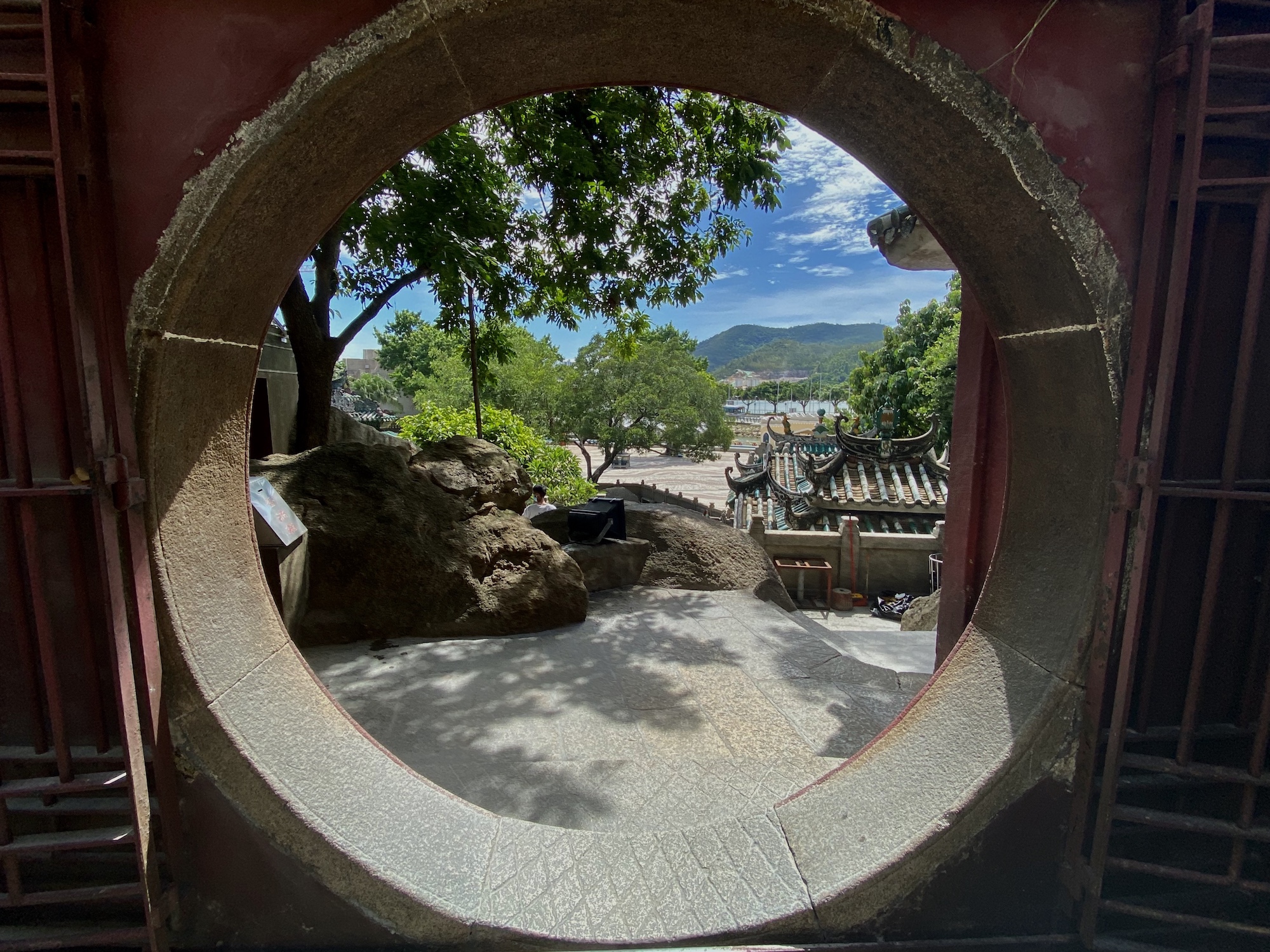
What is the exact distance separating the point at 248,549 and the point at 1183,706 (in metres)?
2.99

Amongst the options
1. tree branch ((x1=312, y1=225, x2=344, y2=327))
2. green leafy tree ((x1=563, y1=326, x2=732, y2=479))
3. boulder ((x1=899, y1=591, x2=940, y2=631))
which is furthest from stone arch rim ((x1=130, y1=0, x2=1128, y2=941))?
green leafy tree ((x1=563, y1=326, x2=732, y2=479))

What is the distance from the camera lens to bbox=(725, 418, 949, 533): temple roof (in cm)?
1446

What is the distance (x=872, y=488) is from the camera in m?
14.9

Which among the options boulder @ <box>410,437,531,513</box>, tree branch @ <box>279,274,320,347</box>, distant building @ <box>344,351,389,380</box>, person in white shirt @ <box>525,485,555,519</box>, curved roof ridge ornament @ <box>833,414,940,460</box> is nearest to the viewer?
boulder @ <box>410,437,531,513</box>

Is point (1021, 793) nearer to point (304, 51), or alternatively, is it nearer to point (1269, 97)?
point (1269, 97)

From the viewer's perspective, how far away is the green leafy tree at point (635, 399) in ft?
80.4

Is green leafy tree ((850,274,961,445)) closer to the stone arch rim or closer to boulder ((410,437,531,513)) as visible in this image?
boulder ((410,437,531,513))

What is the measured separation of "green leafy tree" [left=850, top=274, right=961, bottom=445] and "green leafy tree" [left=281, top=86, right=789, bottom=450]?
1302cm

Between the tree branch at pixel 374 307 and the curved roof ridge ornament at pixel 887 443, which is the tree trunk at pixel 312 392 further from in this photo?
the curved roof ridge ornament at pixel 887 443

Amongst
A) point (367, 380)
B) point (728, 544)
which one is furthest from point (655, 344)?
point (367, 380)

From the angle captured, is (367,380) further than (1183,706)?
Yes

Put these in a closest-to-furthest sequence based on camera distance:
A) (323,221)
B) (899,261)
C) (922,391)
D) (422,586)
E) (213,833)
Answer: (213,833), (323,221), (899,261), (422,586), (922,391)

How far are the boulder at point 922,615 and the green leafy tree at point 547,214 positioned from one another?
18.9ft

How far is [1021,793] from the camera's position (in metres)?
1.90
